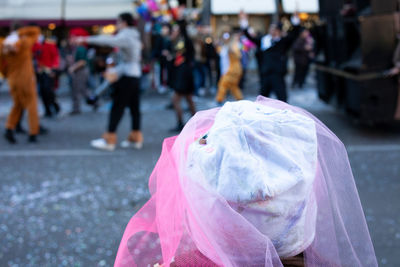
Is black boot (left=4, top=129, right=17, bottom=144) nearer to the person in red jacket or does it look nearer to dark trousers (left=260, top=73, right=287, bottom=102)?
the person in red jacket

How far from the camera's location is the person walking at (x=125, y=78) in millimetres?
6574

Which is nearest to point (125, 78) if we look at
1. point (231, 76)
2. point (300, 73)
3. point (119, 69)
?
point (119, 69)

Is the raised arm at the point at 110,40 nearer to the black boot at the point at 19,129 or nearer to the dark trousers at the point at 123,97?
the dark trousers at the point at 123,97

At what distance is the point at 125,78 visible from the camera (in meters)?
6.77

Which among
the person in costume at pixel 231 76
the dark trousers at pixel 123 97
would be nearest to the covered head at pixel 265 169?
the dark trousers at pixel 123 97

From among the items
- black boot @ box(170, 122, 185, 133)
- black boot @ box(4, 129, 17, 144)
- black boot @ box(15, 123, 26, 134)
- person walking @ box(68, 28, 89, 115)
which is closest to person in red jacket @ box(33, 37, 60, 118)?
person walking @ box(68, 28, 89, 115)

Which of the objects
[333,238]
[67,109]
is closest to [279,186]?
[333,238]

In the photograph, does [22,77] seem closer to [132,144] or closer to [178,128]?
[132,144]

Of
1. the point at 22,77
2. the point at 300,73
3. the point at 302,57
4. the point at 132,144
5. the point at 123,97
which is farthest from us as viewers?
the point at 302,57

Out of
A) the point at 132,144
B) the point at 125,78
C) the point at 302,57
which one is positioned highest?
the point at 125,78

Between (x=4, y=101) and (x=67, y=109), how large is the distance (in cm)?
277

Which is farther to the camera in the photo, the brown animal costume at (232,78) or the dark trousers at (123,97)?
the brown animal costume at (232,78)

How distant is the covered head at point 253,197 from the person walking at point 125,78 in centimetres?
511

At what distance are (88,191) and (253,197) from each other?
4.07 meters
